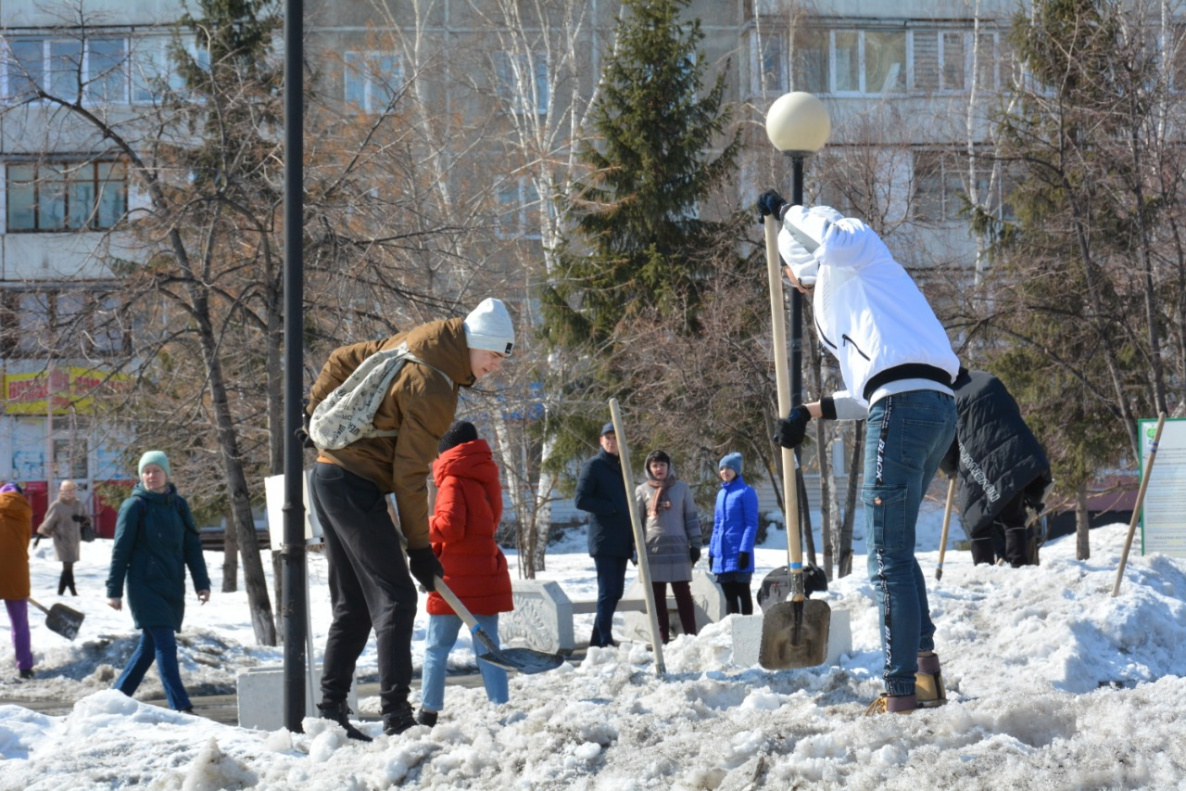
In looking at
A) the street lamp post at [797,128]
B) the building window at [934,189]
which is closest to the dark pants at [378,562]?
the street lamp post at [797,128]

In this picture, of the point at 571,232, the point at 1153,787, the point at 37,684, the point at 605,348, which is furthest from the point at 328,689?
the point at 571,232

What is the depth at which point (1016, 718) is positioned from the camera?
4891 millimetres

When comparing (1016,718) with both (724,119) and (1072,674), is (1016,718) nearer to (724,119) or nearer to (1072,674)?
(1072,674)

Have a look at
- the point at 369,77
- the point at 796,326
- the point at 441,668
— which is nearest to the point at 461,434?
the point at 441,668

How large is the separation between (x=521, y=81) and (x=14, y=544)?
59.1ft

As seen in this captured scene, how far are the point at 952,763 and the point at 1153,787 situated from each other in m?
0.55

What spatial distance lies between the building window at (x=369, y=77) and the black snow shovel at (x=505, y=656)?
58.7 feet

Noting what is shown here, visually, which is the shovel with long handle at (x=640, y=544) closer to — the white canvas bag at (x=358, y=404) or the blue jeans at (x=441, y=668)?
the blue jeans at (x=441, y=668)

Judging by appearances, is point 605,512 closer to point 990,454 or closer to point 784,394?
point 990,454

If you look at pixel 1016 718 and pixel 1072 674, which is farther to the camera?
pixel 1072 674

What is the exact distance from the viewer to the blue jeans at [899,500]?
17.7ft

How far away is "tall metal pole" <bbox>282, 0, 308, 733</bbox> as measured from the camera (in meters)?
6.81

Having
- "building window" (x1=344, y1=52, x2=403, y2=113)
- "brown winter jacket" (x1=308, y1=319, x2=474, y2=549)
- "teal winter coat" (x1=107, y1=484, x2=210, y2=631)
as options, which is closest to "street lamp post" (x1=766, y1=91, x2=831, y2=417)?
"brown winter jacket" (x1=308, y1=319, x2=474, y2=549)

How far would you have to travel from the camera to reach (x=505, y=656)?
6570mm
